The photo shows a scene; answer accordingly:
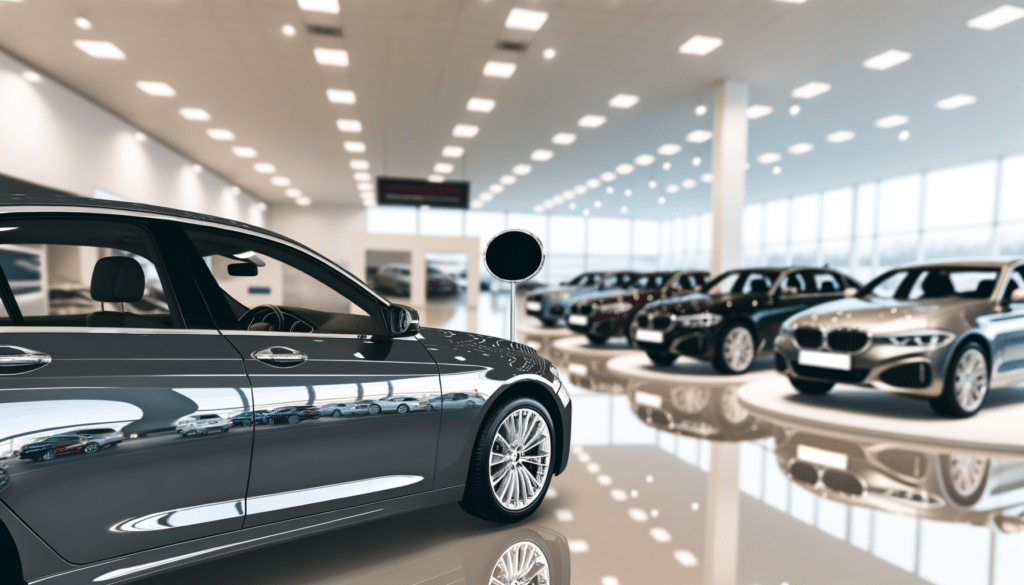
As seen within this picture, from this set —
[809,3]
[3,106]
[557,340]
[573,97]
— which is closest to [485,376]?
[809,3]

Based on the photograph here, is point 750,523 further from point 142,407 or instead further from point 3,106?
point 3,106

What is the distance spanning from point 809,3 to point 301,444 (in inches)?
297

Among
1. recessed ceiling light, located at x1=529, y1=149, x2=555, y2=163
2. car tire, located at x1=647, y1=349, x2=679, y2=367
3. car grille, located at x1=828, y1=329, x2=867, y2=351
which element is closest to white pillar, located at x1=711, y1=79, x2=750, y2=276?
car tire, located at x1=647, y1=349, x2=679, y2=367

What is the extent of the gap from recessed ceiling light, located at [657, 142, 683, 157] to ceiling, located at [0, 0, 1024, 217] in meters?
0.26

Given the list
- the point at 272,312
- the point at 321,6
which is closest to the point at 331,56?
the point at 321,6

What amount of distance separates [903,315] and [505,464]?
3680 mm

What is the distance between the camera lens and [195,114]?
11820mm

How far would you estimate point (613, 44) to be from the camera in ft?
26.3

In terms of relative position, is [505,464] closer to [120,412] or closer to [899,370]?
[120,412]

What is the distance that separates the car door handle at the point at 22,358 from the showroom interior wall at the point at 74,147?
923 centimetres

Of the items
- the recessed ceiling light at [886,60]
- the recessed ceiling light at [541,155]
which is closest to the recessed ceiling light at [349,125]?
the recessed ceiling light at [541,155]

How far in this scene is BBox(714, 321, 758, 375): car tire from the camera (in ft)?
20.7

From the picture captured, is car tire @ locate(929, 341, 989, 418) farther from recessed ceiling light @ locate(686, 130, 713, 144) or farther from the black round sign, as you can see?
recessed ceiling light @ locate(686, 130, 713, 144)

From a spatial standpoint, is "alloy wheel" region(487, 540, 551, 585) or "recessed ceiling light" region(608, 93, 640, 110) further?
"recessed ceiling light" region(608, 93, 640, 110)
